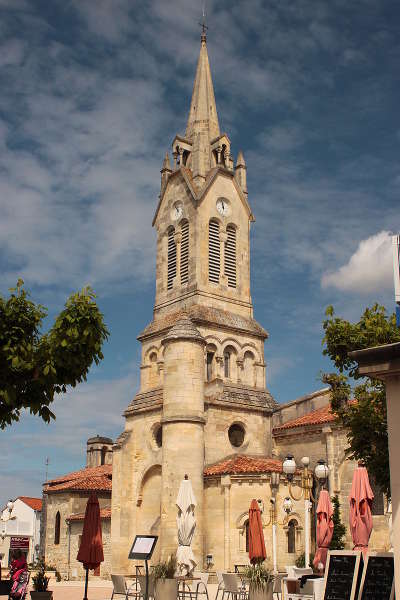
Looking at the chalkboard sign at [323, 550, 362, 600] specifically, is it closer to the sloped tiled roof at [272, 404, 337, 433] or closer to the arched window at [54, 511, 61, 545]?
the sloped tiled roof at [272, 404, 337, 433]

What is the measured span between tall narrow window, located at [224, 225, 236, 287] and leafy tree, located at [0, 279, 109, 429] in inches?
1019

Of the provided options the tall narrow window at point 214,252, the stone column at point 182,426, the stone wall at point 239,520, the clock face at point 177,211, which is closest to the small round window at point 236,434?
the stone column at point 182,426

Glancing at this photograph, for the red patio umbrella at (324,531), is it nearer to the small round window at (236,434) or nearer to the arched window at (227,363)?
the small round window at (236,434)

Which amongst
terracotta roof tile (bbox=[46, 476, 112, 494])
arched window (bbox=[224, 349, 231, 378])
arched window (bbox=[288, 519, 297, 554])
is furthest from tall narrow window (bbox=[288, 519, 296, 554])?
terracotta roof tile (bbox=[46, 476, 112, 494])

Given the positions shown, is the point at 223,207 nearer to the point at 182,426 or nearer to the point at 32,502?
the point at 182,426

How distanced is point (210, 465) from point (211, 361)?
6065 mm

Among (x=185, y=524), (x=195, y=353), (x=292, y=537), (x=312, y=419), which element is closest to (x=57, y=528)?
(x=195, y=353)

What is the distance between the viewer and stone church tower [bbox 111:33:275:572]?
106ft

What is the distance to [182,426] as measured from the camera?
3200 cm

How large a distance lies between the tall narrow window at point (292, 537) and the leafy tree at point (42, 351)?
1829 centimetres

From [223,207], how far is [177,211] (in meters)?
2.82

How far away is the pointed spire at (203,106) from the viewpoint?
144ft

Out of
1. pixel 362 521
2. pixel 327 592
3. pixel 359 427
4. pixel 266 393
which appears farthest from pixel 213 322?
pixel 327 592

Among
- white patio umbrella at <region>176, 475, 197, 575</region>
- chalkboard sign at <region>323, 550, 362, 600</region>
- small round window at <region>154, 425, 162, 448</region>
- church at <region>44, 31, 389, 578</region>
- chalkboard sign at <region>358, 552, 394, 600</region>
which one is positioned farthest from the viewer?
small round window at <region>154, 425, 162, 448</region>
